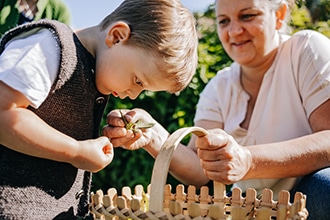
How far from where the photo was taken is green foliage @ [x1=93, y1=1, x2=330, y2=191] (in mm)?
3375

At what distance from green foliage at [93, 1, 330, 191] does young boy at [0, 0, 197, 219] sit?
5.25 feet

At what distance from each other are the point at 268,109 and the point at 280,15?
0.42 metres

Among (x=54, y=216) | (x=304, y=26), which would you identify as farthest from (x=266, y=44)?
(x=304, y=26)

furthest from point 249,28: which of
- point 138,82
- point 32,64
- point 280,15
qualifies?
point 32,64

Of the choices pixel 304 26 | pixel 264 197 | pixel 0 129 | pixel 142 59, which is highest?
pixel 142 59

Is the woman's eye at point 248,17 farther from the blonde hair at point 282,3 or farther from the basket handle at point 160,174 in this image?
the basket handle at point 160,174

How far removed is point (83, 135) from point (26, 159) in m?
0.19

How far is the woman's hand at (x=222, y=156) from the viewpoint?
5.63 ft

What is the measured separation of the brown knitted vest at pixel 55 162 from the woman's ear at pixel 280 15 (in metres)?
1.05

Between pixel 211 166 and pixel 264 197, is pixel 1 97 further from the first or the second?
pixel 264 197

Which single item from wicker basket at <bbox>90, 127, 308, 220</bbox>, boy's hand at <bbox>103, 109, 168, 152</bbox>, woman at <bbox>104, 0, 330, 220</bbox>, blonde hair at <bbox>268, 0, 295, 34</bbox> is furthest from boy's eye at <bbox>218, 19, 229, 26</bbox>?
wicker basket at <bbox>90, 127, 308, 220</bbox>

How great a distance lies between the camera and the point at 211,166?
5.85 ft

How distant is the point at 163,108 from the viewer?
3461 millimetres

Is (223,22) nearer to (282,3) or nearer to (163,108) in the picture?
(282,3)
